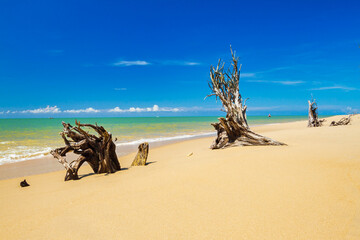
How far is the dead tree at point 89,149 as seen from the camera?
17.9 ft

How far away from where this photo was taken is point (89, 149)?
5629 millimetres

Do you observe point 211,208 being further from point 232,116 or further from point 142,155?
point 232,116

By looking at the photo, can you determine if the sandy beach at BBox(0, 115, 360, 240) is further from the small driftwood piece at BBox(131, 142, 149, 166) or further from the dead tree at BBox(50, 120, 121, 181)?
the small driftwood piece at BBox(131, 142, 149, 166)

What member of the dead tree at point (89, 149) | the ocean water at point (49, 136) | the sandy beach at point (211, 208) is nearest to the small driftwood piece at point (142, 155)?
the dead tree at point (89, 149)

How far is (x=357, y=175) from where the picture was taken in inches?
130

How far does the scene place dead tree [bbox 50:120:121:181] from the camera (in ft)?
17.9

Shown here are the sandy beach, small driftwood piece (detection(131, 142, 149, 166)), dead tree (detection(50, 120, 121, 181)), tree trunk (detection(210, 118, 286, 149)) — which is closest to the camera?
the sandy beach

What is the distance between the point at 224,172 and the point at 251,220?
176 cm

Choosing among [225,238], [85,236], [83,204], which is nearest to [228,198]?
[225,238]

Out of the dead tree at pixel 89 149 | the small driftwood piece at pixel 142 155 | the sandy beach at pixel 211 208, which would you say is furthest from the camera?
the small driftwood piece at pixel 142 155

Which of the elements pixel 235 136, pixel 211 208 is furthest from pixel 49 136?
pixel 211 208

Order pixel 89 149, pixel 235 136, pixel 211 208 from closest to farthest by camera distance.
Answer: pixel 211 208
pixel 89 149
pixel 235 136

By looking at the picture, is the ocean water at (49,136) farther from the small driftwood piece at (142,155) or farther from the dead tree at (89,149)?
the small driftwood piece at (142,155)

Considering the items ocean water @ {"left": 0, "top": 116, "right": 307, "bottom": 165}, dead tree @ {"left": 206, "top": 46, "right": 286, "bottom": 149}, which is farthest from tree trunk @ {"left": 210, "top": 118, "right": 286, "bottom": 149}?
ocean water @ {"left": 0, "top": 116, "right": 307, "bottom": 165}
